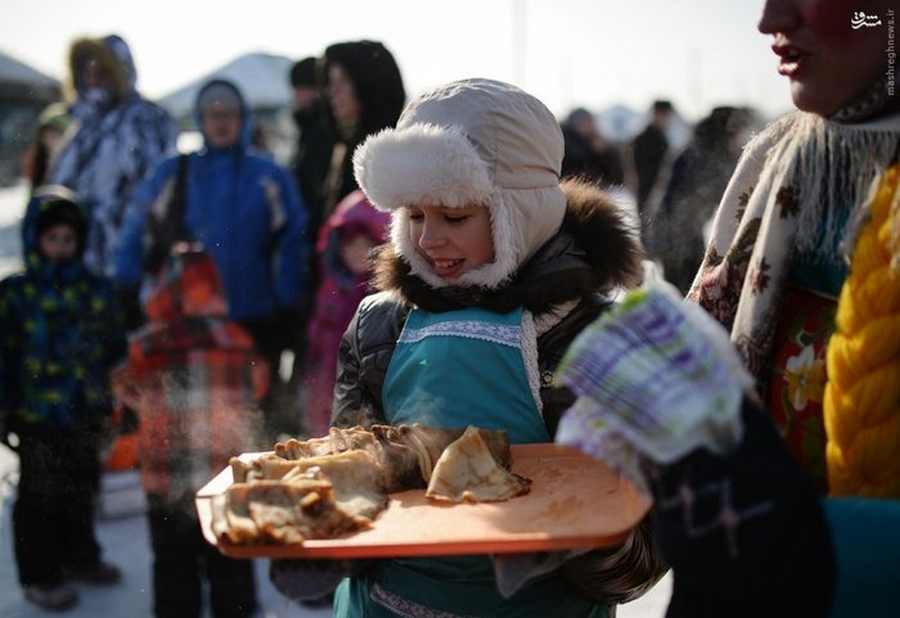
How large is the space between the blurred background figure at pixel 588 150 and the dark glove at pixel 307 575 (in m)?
6.56

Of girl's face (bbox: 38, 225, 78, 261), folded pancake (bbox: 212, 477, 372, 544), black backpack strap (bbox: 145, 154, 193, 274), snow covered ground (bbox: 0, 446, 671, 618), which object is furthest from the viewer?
black backpack strap (bbox: 145, 154, 193, 274)

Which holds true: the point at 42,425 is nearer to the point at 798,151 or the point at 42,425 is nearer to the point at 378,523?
the point at 378,523

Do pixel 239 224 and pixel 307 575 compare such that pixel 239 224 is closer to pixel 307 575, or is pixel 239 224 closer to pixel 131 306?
pixel 131 306

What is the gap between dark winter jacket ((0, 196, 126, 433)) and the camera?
4.51 meters

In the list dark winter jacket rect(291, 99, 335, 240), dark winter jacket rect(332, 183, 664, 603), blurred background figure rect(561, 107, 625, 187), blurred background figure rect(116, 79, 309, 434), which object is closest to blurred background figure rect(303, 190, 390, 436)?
blurred background figure rect(116, 79, 309, 434)

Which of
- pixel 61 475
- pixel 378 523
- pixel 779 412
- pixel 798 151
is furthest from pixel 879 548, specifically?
pixel 61 475

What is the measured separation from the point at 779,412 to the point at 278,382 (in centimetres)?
387

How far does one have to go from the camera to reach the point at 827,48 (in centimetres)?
158

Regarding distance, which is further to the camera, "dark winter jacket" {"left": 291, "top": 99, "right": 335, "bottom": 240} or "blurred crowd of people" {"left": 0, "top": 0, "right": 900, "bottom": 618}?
"dark winter jacket" {"left": 291, "top": 99, "right": 335, "bottom": 240}

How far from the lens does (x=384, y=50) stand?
174 inches

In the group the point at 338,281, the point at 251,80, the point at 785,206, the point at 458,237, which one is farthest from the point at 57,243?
the point at 251,80

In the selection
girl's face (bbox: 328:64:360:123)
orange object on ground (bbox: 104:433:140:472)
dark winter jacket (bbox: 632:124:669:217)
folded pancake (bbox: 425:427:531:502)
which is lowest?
orange object on ground (bbox: 104:433:140:472)

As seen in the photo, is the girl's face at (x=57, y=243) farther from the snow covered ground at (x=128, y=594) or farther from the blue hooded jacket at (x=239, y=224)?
the snow covered ground at (x=128, y=594)

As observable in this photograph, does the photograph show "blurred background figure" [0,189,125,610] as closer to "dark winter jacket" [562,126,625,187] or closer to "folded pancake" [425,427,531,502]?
"folded pancake" [425,427,531,502]
